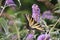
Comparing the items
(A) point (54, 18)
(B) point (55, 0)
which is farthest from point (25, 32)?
(B) point (55, 0)

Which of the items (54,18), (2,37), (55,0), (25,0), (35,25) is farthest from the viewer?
(25,0)

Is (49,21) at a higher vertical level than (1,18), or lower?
lower

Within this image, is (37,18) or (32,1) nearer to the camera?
(37,18)

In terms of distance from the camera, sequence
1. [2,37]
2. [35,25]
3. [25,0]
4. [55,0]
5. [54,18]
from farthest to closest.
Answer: [25,0] < [55,0] < [54,18] < [2,37] < [35,25]

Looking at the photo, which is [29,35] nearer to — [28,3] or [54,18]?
[54,18]

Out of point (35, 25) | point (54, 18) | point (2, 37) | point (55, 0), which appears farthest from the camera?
point (55, 0)

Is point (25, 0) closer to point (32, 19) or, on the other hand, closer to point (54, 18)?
point (54, 18)

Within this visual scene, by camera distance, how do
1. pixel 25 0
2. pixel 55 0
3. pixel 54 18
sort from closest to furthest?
pixel 54 18, pixel 55 0, pixel 25 0

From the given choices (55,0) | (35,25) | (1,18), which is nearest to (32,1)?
(55,0)

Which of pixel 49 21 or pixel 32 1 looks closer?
pixel 49 21
